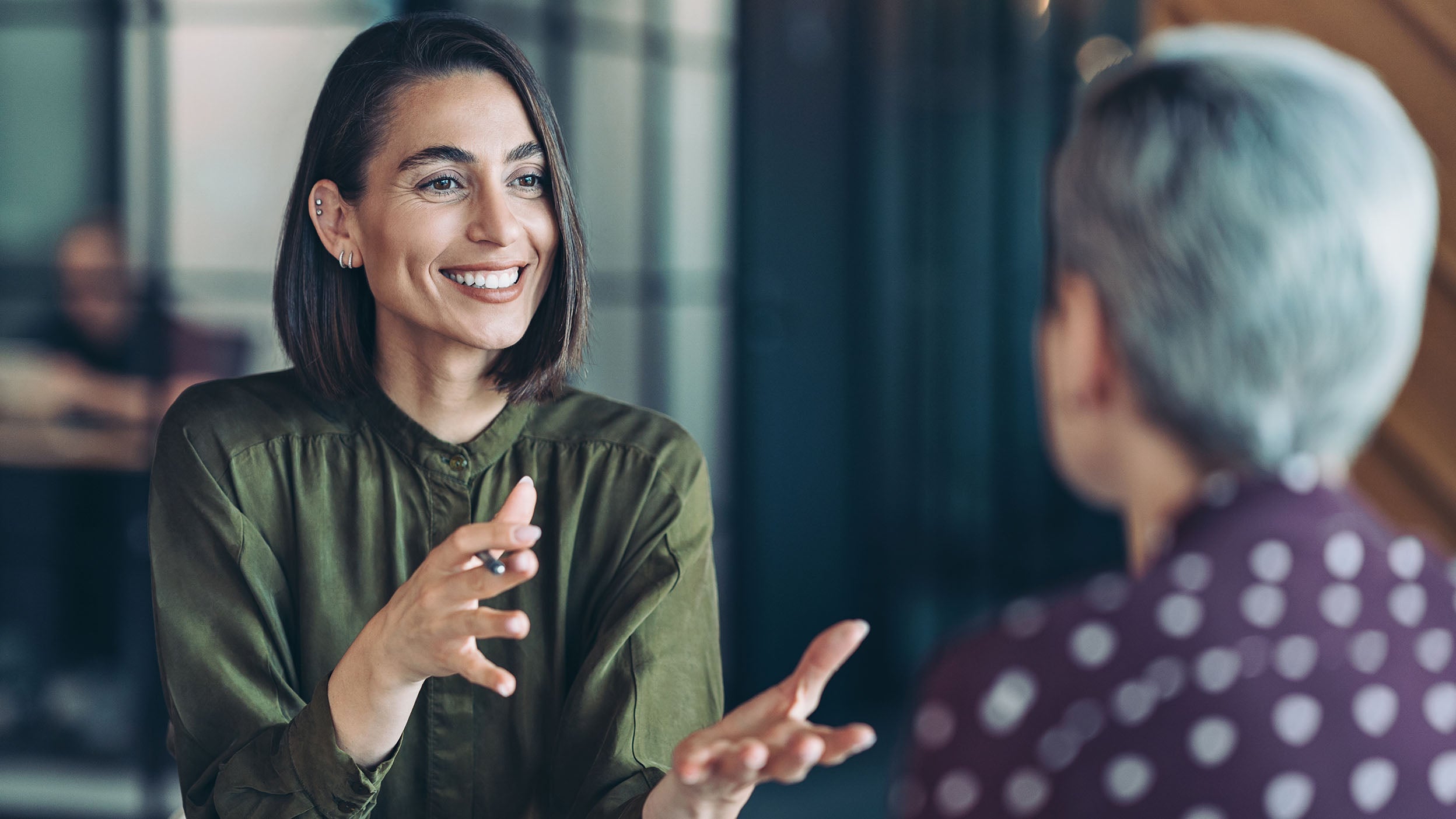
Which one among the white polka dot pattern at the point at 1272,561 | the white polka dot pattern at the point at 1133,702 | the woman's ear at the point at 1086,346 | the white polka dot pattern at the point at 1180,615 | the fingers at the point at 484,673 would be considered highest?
the woman's ear at the point at 1086,346

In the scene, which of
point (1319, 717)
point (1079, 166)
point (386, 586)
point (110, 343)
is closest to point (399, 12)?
point (110, 343)

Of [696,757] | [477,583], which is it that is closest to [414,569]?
[477,583]

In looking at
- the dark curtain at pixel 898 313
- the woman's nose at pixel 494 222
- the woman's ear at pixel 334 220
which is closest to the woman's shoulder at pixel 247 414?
the woman's ear at pixel 334 220

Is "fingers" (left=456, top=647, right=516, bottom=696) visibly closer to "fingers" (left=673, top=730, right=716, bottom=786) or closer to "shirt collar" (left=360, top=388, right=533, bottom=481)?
"fingers" (left=673, top=730, right=716, bottom=786)

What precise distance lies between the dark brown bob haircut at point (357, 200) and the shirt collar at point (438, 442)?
3cm

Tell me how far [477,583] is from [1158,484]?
1.63 feet

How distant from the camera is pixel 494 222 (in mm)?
1169

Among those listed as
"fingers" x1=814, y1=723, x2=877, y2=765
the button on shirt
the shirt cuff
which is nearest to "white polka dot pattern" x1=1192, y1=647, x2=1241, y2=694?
the button on shirt

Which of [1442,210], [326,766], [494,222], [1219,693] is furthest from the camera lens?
[1442,210]

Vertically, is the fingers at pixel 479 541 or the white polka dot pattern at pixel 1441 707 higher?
the fingers at pixel 479 541

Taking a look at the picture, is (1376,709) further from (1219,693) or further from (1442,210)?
(1442,210)

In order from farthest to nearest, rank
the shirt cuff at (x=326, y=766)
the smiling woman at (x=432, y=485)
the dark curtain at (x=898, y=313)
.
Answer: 1. the dark curtain at (x=898, y=313)
2. the smiling woman at (x=432, y=485)
3. the shirt cuff at (x=326, y=766)

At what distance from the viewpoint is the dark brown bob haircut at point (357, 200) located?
3.90 ft

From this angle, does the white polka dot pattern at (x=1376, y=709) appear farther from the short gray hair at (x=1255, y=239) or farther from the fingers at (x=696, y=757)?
the fingers at (x=696, y=757)
